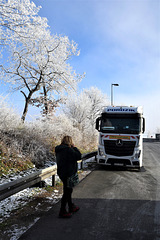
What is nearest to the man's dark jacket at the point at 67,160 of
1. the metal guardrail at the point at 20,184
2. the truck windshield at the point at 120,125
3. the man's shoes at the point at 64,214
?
the man's shoes at the point at 64,214

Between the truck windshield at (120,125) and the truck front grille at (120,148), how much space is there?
61cm

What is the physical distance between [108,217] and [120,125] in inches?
246

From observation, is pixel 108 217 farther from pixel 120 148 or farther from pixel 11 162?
pixel 120 148

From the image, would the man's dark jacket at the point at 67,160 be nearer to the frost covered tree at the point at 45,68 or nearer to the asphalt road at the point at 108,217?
the asphalt road at the point at 108,217

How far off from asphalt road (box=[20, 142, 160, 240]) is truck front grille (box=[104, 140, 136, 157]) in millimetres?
2765

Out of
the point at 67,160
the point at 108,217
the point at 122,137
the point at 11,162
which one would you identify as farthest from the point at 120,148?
the point at 67,160

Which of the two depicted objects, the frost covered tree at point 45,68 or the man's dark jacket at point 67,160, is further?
the frost covered tree at point 45,68

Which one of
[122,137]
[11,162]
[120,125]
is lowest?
[11,162]

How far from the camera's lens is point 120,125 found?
9961 millimetres

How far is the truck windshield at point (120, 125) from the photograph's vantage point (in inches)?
384

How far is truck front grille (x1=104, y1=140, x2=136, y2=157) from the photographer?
31.0 ft

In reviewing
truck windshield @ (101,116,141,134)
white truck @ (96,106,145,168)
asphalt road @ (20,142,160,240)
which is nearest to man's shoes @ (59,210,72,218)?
asphalt road @ (20,142,160,240)

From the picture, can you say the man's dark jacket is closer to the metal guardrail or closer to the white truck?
the metal guardrail

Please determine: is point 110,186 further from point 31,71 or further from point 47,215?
point 31,71
